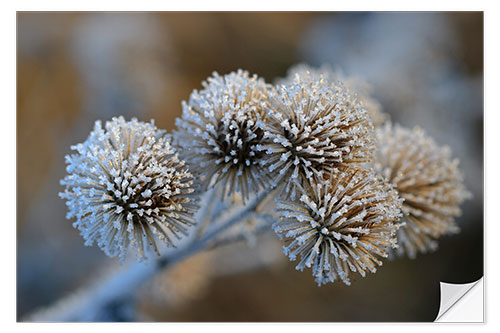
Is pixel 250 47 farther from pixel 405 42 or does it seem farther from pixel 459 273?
pixel 459 273

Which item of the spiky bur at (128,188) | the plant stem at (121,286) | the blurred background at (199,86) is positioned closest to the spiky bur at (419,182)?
the plant stem at (121,286)

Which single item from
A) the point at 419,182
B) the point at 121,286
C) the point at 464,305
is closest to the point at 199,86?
the point at 121,286

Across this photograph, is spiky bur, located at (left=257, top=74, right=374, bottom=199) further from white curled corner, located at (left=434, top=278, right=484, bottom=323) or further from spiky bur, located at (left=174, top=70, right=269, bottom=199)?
white curled corner, located at (left=434, top=278, right=484, bottom=323)

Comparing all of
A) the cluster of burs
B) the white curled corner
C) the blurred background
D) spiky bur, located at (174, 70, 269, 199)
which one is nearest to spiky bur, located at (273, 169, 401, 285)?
the cluster of burs

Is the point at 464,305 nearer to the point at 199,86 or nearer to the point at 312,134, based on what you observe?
the point at 312,134

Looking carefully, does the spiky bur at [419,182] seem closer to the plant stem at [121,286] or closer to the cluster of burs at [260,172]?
the cluster of burs at [260,172]
